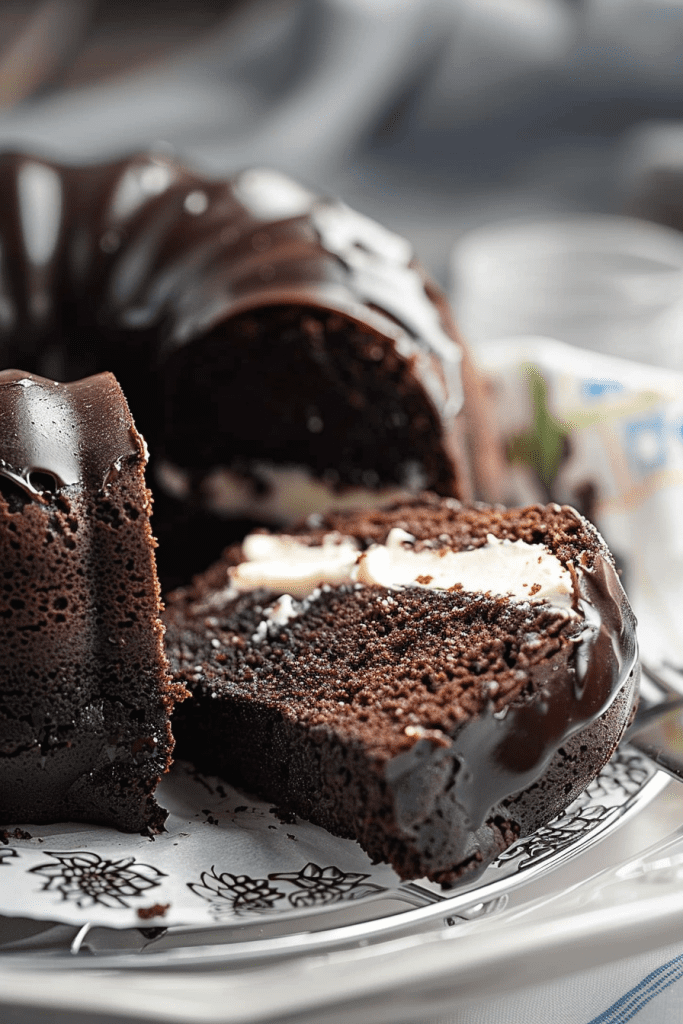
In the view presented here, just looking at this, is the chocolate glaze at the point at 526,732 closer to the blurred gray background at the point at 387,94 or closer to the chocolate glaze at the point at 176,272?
the chocolate glaze at the point at 176,272

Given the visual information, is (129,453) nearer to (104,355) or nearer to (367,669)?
(367,669)

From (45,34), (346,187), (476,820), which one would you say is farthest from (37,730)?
(45,34)

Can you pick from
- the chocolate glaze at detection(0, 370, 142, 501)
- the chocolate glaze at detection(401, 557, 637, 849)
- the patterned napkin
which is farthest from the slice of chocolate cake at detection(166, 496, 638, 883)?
the patterned napkin

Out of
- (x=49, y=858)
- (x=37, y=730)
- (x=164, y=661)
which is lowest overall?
(x=49, y=858)

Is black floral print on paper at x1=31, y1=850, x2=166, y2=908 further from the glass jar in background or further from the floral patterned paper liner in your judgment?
the glass jar in background

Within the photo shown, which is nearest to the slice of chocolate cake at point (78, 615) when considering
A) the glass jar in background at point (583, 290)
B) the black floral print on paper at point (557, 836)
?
the black floral print on paper at point (557, 836)

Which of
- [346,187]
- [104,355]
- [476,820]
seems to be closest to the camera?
[476,820]

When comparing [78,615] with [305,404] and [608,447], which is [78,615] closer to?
[305,404]
